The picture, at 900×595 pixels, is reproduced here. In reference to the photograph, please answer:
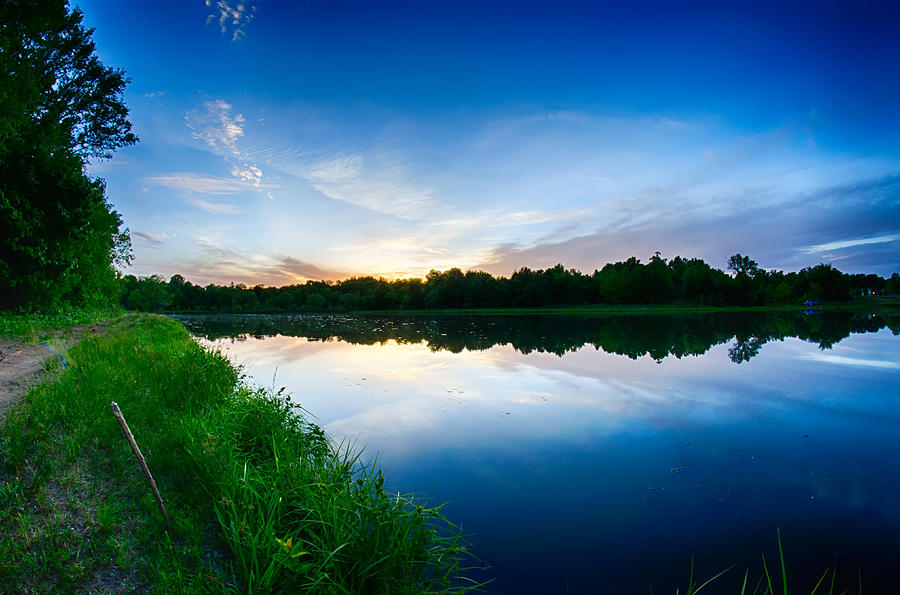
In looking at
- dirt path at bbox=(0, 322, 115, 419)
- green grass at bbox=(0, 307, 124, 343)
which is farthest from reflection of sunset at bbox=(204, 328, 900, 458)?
green grass at bbox=(0, 307, 124, 343)

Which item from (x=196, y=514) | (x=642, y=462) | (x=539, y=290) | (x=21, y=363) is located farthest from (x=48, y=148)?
(x=539, y=290)

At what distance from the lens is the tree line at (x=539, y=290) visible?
82500mm

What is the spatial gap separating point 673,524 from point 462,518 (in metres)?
2.50

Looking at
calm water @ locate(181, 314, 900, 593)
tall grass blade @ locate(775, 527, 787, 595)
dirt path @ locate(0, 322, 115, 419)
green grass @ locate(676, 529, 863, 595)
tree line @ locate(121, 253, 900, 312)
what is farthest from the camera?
tree line @ locate(121, 253, 900, 312)

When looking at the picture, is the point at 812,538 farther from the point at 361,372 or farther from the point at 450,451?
the point at 361,372

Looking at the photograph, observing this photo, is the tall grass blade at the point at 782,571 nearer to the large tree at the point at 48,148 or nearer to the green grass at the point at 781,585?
the green grass at the point at 781,585

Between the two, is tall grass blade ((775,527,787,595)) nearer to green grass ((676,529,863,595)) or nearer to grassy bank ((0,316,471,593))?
green grass ((676,529,863,595))

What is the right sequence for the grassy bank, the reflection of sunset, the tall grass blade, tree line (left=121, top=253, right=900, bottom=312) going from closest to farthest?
the tall grass blade, the grassy bank, the reflection of sunset, tree line (left=121, top=253, right=900, bottom=312)

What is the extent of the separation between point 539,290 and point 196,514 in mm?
86755

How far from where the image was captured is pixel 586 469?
20.0ft

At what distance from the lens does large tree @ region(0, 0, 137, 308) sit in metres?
14.2

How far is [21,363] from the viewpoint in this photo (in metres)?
9.07

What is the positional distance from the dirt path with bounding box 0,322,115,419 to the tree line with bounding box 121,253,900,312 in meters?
82.8

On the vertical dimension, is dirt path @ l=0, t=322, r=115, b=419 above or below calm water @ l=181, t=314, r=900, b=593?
above
